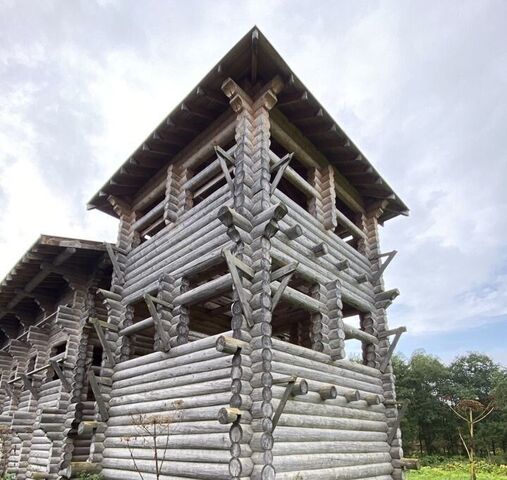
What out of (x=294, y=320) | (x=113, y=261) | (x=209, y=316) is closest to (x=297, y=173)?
(x=294, y=320)

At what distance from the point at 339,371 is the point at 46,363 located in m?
10.9

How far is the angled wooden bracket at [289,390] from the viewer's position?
20.4 feet

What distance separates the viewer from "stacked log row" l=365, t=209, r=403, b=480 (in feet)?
33.8

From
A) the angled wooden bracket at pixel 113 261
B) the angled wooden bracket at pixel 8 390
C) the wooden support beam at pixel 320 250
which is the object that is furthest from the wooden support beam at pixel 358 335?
the angled wooden bracket at pixel 8 390

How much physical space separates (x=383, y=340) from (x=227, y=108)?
7957 mm

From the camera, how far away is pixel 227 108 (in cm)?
1009

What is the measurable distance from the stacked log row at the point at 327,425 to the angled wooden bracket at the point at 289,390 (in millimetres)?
297

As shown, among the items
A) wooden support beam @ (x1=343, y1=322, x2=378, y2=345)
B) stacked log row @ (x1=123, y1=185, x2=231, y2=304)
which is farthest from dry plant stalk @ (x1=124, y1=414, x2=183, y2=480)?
wooden support beam @ (x1=343, y1=322, x2=378, y2=345)

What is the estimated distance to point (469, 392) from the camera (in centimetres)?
3822

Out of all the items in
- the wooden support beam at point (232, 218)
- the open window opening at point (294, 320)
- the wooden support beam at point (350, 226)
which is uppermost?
the wooden support beam at point (350, 226)

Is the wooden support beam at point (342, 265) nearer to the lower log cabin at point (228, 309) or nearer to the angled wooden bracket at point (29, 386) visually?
the lower log cabin at point (228, 309)

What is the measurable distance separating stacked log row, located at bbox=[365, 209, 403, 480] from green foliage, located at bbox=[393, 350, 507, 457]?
30.7m

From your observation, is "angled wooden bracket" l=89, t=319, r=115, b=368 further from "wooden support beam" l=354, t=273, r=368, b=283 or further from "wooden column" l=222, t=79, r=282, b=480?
"wooden support beam" l=354, t=273, r=368, b=283

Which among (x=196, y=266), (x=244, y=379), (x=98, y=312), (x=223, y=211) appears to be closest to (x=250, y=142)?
(x=223, y=211)
